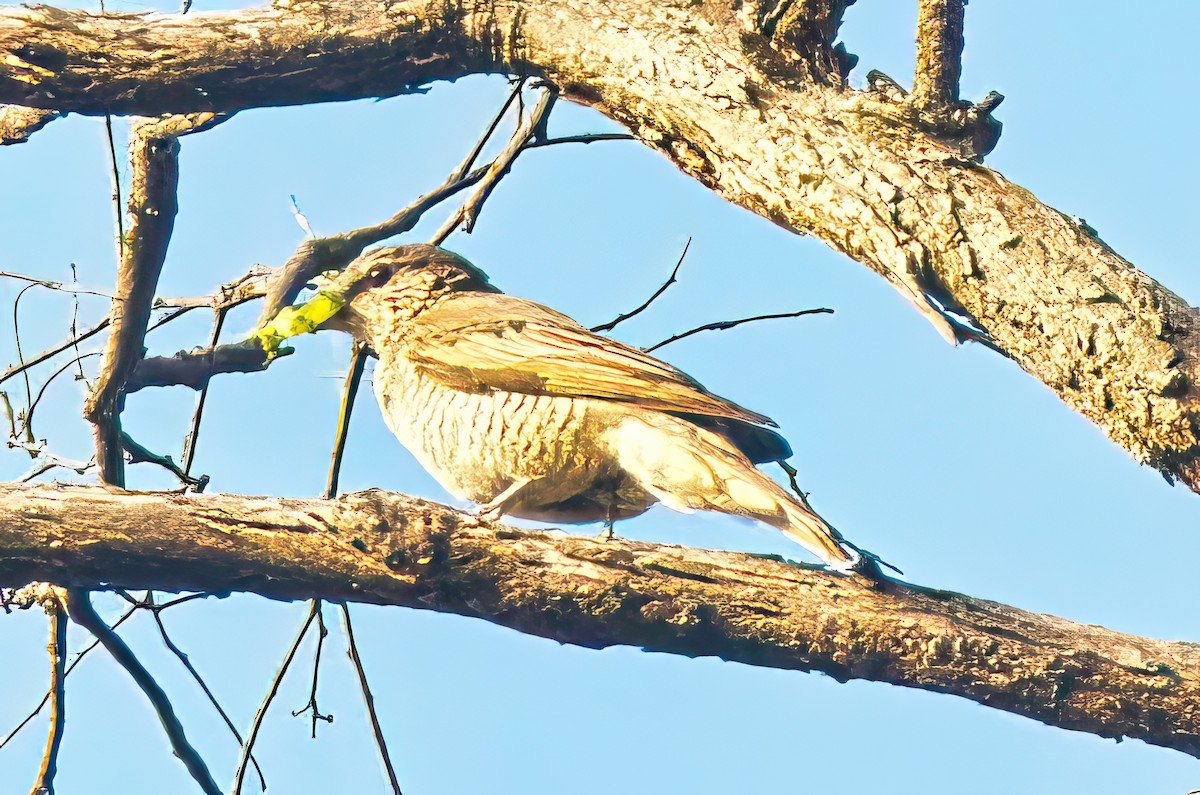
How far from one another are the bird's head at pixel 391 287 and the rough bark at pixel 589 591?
157 centimetres

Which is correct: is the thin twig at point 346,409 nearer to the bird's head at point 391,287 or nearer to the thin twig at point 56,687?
the bird's head at point 391,287

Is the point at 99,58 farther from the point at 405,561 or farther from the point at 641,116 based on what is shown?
the point at 405,561

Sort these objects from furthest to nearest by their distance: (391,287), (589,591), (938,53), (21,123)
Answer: (391,287) → (21,123) → (938,53) → (589,591)

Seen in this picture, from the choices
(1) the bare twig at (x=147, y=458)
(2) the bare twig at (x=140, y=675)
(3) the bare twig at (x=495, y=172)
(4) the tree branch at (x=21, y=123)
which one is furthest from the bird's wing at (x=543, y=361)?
(4) the tree branch at (x=21, y=123)

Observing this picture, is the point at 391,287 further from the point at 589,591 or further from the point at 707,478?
the point at 589,591

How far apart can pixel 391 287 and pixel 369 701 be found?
5.21 ft

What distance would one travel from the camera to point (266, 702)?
12.6 ft

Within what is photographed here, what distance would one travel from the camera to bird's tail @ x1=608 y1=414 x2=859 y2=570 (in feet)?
9.34

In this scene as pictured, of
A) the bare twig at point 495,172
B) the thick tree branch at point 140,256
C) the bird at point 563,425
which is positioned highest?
the bare twig at point 495,172

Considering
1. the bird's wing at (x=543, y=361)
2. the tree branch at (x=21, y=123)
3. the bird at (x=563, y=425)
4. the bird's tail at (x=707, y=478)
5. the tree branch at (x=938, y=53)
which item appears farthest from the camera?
the tree branch at (x=21, y=123)

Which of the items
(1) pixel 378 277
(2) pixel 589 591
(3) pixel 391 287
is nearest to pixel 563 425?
(2) pixel 589 591

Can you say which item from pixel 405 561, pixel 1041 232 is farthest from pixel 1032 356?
pixel 405 561

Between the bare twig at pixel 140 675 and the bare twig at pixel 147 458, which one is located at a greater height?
the bare twig at pixel 147 458

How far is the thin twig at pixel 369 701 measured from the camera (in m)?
3.38
